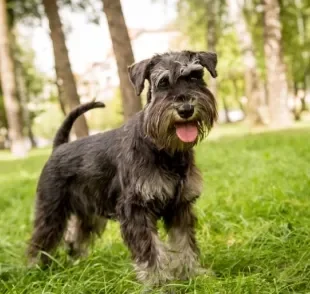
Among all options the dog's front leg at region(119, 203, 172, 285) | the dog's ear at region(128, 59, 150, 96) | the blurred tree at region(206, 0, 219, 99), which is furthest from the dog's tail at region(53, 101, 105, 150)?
the blurred tree at region(206, 0, 219, 99)

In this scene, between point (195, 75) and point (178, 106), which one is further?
point (195, 75)

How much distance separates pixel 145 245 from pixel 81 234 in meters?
1.53

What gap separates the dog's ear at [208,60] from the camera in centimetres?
426

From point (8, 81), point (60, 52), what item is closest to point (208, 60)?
point (60, 52)

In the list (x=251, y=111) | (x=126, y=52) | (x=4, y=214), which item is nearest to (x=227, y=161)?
(x=126, y=52)

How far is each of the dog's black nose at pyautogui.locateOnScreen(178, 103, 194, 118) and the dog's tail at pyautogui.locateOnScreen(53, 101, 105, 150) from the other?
175cm

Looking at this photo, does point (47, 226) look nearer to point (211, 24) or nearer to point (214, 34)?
point (211, 24)

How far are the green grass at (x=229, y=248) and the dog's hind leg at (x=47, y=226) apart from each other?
17 centimetres

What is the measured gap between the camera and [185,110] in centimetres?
368

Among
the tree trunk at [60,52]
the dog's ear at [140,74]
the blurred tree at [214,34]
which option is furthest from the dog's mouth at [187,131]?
the blurred tree at [214,34]

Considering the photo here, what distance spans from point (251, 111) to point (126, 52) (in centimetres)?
1381

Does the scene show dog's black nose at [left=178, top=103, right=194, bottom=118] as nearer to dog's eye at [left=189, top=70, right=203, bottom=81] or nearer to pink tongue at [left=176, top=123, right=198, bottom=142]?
pink tongue at [left=176, top=123, right=198, bottom=142]

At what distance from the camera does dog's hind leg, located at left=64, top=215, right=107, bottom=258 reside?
523 cm

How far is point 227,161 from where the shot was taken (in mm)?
10672
